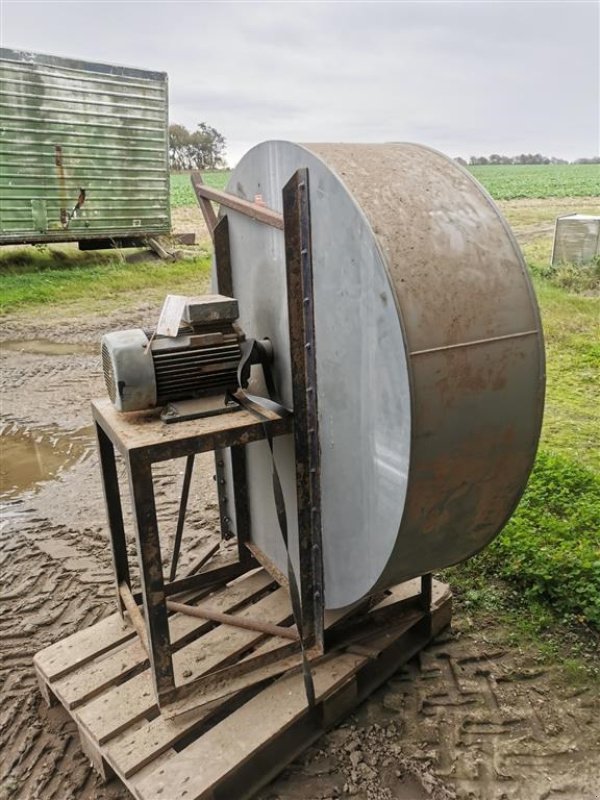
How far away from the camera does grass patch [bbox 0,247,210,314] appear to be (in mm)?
10391

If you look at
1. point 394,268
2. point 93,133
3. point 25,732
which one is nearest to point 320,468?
point 394,268

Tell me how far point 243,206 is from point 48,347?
6178mm

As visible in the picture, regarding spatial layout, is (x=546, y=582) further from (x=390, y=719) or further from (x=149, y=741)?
(x=149, y=741)

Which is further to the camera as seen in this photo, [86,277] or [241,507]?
[86,277]

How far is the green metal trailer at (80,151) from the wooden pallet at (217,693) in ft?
33.7

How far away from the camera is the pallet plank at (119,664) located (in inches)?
106

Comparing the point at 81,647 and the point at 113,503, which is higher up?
the point at 113,503

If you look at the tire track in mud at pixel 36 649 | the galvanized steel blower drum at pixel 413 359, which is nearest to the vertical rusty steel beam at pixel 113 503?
the tire track in mud at pixel 36 649

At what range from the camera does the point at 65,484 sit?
4.89 meters

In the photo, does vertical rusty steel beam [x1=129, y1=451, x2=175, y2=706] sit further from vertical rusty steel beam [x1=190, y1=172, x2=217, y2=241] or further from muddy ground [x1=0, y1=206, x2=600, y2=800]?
vertical rusty steel beam [x1=190, y1=172, x2=217, y2=241]

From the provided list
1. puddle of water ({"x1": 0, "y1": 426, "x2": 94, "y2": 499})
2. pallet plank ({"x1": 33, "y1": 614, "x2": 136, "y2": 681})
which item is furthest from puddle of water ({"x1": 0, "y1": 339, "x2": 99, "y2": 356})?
pallet plank ({"x1": 33, "y1": 614, "x2": 136, "y2": 681})

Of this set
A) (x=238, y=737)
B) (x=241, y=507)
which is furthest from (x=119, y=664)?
(x=241, y=507)

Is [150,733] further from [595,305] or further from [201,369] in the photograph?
[595,305]

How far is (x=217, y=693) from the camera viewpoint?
256cm
